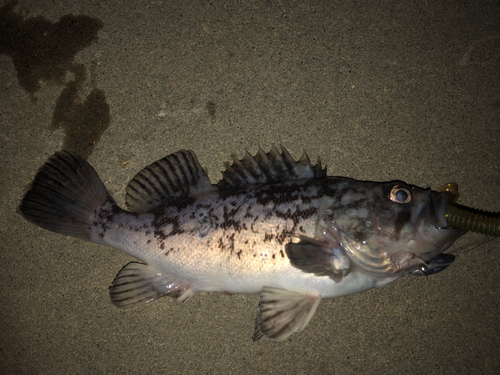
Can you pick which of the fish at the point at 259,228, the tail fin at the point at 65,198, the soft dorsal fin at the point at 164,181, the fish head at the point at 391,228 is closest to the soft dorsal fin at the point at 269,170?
the fish at the point at 259,228

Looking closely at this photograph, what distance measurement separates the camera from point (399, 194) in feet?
5.86

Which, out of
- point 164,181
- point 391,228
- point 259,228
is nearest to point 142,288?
point 164,181

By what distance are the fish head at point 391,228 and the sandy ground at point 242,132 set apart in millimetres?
619

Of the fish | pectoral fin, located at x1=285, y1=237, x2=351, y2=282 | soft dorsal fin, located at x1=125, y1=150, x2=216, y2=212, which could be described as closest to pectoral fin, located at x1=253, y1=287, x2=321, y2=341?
the fish

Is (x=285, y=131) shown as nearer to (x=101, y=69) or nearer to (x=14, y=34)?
(x=101, y=69)

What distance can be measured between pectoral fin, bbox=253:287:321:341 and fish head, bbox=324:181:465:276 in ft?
1.36

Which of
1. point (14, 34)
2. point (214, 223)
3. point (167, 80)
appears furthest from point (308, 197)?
point (14, 34)

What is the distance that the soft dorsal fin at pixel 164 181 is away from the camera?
6.91 ft

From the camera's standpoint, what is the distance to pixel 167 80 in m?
2.46

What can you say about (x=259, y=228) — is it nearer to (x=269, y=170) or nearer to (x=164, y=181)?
(x=269, y=170)

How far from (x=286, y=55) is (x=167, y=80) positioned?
99 centimetres

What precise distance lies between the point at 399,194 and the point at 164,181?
153cm

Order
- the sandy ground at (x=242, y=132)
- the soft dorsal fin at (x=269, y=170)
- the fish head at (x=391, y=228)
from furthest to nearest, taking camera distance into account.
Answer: the sandy ground at (x=242, y=132)
the soft dorsal fin at (x=269, y=170)
the fish head at (x=391, y=228)

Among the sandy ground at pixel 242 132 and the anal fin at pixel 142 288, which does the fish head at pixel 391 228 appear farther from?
the anal fin at pixel 142 288
